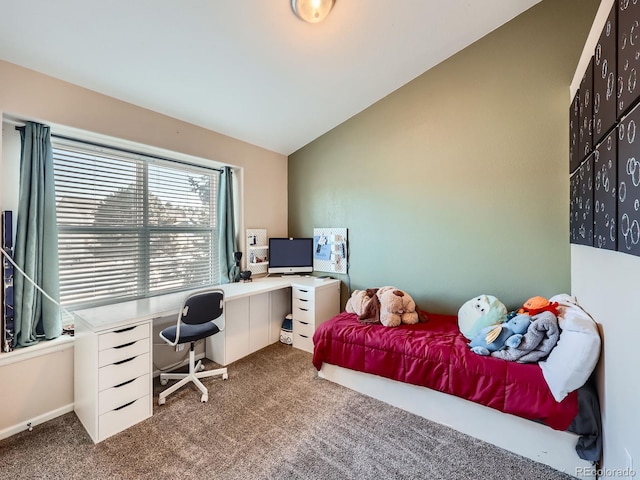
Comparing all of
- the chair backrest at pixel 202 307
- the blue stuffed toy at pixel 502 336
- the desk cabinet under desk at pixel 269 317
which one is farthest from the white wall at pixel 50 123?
the blue stuffed toy at pixel 502 336

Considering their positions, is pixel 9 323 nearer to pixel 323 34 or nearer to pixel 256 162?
pixel 256 162

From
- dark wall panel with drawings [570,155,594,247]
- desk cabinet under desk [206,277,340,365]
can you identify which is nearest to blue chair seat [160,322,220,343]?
desk cabinet under desk [206,277,340,365]

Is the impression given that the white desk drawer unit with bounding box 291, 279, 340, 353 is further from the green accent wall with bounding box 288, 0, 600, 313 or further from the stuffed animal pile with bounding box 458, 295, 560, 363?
the stuffed animal pile with bounding box 458, 295, 560, 363

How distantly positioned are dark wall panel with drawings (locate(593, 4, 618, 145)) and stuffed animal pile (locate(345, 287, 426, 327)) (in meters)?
1.66

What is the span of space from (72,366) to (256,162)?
260 centimetres

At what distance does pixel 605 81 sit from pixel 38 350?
3.57 meters

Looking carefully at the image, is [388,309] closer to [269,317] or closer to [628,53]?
[269,317]

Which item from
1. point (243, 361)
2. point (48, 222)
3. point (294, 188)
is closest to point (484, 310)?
point (243, 361)

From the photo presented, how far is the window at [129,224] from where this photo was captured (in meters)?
2.18

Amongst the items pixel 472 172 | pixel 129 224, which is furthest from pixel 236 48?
pixel 472 172

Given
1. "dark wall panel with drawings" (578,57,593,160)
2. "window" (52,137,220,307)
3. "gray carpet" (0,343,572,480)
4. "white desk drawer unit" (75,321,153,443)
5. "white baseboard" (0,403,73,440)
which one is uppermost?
"dark wall panel with drawings" (578,57,593,160)

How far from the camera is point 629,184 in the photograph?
3.19 ft

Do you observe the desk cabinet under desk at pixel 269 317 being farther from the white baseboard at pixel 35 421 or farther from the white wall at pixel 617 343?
the white wall at pixel 617 343

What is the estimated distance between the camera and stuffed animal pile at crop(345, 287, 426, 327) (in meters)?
2.46
